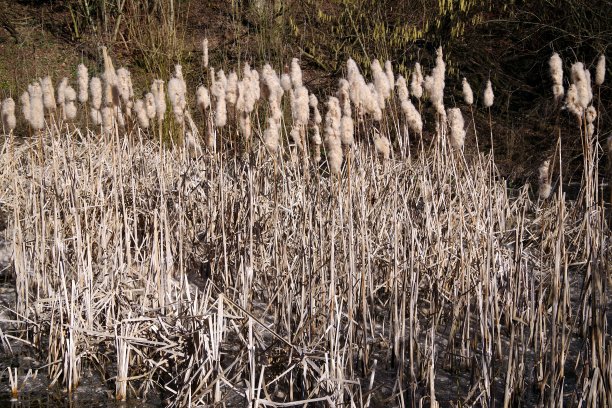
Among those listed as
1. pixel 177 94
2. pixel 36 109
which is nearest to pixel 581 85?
pixel 177 94

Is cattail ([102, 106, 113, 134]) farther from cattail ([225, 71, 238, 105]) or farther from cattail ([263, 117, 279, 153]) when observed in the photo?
cattail ([263, 117, 279, 153])

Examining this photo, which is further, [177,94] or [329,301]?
[177,94]

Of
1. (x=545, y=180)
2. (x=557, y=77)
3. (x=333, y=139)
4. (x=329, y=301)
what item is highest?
(x=557, y=77)

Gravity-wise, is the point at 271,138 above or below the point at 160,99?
below

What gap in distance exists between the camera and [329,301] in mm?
2709

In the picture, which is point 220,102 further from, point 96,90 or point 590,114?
point 590,114

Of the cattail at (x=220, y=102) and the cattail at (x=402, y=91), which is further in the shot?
the cattail at (x=402, y=91)

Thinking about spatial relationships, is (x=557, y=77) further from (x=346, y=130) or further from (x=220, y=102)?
(x=220, y=102)

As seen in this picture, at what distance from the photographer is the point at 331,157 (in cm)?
241

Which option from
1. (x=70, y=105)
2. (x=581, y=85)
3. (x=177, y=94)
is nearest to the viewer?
(x=581, y=85)

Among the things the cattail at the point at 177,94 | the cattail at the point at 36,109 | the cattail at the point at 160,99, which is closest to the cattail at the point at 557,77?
the cattail at the point at 177,94

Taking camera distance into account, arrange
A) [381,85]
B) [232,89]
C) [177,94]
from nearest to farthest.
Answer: [381,85]
[232,89]
[177,94]

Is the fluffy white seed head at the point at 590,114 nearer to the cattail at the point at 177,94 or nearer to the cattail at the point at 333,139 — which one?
the cattail at the point at 333,139

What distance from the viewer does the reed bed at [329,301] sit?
8.06 feet
